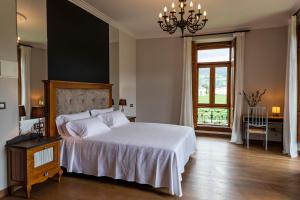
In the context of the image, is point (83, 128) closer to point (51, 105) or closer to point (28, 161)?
point (51, 105)

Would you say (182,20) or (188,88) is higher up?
(182,20)

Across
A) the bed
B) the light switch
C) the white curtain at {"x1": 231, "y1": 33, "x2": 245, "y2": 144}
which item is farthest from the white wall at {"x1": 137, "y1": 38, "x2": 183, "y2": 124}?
the light switch

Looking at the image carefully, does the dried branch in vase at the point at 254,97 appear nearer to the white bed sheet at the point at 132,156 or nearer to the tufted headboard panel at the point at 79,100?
the white bed sheet at the point at 132,156

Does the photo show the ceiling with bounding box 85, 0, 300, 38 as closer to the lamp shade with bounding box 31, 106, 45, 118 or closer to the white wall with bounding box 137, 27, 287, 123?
the white wall with bounding box 137, 27, 287, 123

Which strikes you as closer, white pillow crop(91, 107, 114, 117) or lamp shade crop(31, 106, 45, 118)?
lamp shade crop(31, 106, 45, 118)

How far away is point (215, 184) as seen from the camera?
289 cm

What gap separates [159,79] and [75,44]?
2.96 meters

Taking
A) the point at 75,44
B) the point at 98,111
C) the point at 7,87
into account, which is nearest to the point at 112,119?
the point at 98,111

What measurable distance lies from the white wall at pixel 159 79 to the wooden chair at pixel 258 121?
6.43 ft

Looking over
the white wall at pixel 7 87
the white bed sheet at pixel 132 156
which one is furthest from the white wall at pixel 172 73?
the white wall at pixel 7 87

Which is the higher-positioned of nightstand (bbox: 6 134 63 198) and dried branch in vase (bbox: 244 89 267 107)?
dried branch in vase (bbox: 244 89 267 107)

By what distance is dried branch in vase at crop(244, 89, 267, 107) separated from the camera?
5.28 metres

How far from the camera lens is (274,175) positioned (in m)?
3.21

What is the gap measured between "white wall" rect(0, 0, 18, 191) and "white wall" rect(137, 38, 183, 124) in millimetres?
3952
